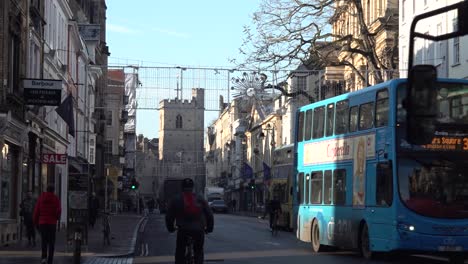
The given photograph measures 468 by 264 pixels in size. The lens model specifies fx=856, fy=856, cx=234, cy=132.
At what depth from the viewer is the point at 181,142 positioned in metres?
156

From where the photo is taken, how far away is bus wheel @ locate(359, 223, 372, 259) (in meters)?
22.0

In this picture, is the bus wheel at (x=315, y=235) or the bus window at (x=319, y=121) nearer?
the bus wheel at (x=315, y=235)

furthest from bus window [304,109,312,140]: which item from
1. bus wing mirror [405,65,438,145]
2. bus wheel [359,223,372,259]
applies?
bus wing mirror [405,65,438,145]

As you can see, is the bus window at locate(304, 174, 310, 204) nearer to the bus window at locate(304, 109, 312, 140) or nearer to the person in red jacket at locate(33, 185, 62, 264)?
the bus window at locate(304, 109, 312, 140)

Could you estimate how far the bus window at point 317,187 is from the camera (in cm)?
2561

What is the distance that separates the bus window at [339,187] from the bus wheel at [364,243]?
1420 millimetres

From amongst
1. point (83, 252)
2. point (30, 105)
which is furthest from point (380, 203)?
point (30, 105)

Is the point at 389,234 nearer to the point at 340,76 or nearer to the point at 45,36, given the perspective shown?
the point at 45,36

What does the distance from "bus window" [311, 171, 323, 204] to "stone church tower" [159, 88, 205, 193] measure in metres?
119

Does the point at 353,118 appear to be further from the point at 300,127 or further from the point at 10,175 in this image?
the point at 10,175

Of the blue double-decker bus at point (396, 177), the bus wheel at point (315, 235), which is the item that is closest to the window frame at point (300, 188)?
the bus wheel at point (315, 235)

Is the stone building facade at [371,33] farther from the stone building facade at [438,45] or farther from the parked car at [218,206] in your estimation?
the parked car at [218,206]

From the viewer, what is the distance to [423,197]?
20.2 m

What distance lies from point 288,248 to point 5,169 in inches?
379
